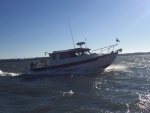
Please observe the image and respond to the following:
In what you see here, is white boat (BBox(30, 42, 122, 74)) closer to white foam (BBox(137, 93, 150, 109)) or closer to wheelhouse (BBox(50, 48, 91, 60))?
wheelhouse (BBox(50, 48, 91, 60))

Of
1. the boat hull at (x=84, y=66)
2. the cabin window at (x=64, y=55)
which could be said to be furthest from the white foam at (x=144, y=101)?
the cabin window at (x=64, y=55)

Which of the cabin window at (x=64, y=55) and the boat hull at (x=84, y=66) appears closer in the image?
the boat hull at (x=84, y=66)

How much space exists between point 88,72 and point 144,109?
58.0 feet

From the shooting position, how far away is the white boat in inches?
1150

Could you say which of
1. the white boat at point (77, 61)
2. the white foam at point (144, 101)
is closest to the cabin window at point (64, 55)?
the white boat at point (77, 61)

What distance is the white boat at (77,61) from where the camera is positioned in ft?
95.8

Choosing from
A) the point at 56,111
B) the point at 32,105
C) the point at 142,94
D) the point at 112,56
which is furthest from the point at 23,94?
the point at 112,56

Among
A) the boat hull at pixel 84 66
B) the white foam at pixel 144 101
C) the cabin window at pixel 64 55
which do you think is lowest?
the white foam at pixel 144 101

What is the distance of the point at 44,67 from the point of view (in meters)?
30.9

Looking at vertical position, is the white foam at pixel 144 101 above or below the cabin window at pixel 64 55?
below

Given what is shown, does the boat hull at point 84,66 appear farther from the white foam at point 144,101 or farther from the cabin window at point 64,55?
the white foam at point 144,101

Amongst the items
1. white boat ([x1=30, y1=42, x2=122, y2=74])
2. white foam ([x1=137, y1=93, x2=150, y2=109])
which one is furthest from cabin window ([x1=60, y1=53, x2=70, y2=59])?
white foam ([x1=137, y1=93, x2=150, y2=109])

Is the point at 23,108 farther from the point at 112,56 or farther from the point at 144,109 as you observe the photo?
the point at 112,56

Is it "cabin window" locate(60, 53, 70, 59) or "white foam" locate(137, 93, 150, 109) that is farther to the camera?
"cabin window" locate(60, 53, 70, 59)
